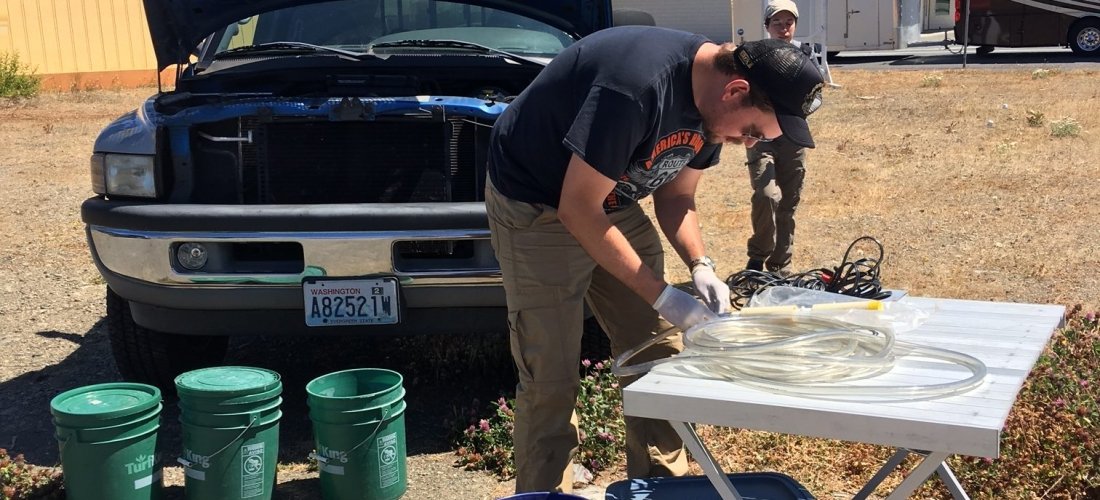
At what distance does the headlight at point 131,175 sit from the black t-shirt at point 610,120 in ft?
5.48

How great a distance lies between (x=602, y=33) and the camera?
2.83 metres

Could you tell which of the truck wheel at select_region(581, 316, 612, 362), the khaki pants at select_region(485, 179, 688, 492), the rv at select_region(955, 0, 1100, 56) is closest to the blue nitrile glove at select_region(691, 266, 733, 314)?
the khaki pants at select_region(485, 179, 688, 492)

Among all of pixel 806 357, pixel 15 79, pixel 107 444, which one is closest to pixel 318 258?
pixel 107 444

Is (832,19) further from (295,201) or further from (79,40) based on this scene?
(295,201)

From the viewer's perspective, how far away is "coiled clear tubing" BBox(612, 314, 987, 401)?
2195 millimetres

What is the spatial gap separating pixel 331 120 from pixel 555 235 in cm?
145

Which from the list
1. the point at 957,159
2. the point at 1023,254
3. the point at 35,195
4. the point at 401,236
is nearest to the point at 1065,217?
the point at 1023,254

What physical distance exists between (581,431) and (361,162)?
137 cm

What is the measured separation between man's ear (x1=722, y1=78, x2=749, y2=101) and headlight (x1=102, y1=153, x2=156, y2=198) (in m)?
2.46

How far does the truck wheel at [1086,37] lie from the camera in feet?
67.9

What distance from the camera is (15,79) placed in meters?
17.4

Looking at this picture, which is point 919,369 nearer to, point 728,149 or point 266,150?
point 266,150

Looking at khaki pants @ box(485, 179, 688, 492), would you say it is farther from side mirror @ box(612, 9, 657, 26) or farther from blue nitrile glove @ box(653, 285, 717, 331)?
side mirror @ box(612, 9, 657, 26)

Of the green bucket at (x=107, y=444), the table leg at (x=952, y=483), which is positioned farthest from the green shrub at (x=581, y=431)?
the table leg at (x=952, y=483)
